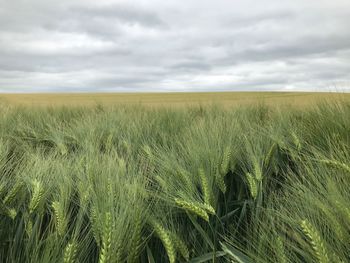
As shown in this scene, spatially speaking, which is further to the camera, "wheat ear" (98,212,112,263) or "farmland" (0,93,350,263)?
"farmland" (0,93,350,263)

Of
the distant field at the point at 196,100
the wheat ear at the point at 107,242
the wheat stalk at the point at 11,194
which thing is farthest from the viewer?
the distant field at the point at 196,100

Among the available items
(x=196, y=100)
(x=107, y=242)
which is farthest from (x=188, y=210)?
(x=196, y=100)

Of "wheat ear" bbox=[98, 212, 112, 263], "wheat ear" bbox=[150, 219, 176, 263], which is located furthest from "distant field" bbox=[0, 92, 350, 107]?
"wheat ear" bbox=[98, 212, 112, 263]

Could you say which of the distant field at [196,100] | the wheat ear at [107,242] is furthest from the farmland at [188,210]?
the distant field at [196,100]

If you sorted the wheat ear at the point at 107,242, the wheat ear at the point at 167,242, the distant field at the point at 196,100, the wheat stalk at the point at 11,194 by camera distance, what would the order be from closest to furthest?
the wheat ear at the point at 107,242
the wheat ear at the point at 167,242
the wheat stalk at the point at 11,194
the distant field at the point at 196,100

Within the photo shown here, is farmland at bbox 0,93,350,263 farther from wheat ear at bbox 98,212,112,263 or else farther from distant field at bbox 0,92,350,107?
distant field at bbox 0,92,350,107

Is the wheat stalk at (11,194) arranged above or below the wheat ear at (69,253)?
above

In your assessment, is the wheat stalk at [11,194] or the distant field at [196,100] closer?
the wheat stalk at [11,194]

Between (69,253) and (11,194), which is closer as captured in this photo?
(69,253)

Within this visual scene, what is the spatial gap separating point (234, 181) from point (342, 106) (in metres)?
1.41

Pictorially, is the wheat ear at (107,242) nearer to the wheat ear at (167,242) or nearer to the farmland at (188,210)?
the farmland at (188,210)

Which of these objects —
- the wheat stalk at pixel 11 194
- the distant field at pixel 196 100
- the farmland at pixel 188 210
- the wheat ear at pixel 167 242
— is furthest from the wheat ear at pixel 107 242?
the distant field at pixel 196 100

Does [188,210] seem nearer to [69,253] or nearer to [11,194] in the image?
[69,253]

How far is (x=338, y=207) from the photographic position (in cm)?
105
